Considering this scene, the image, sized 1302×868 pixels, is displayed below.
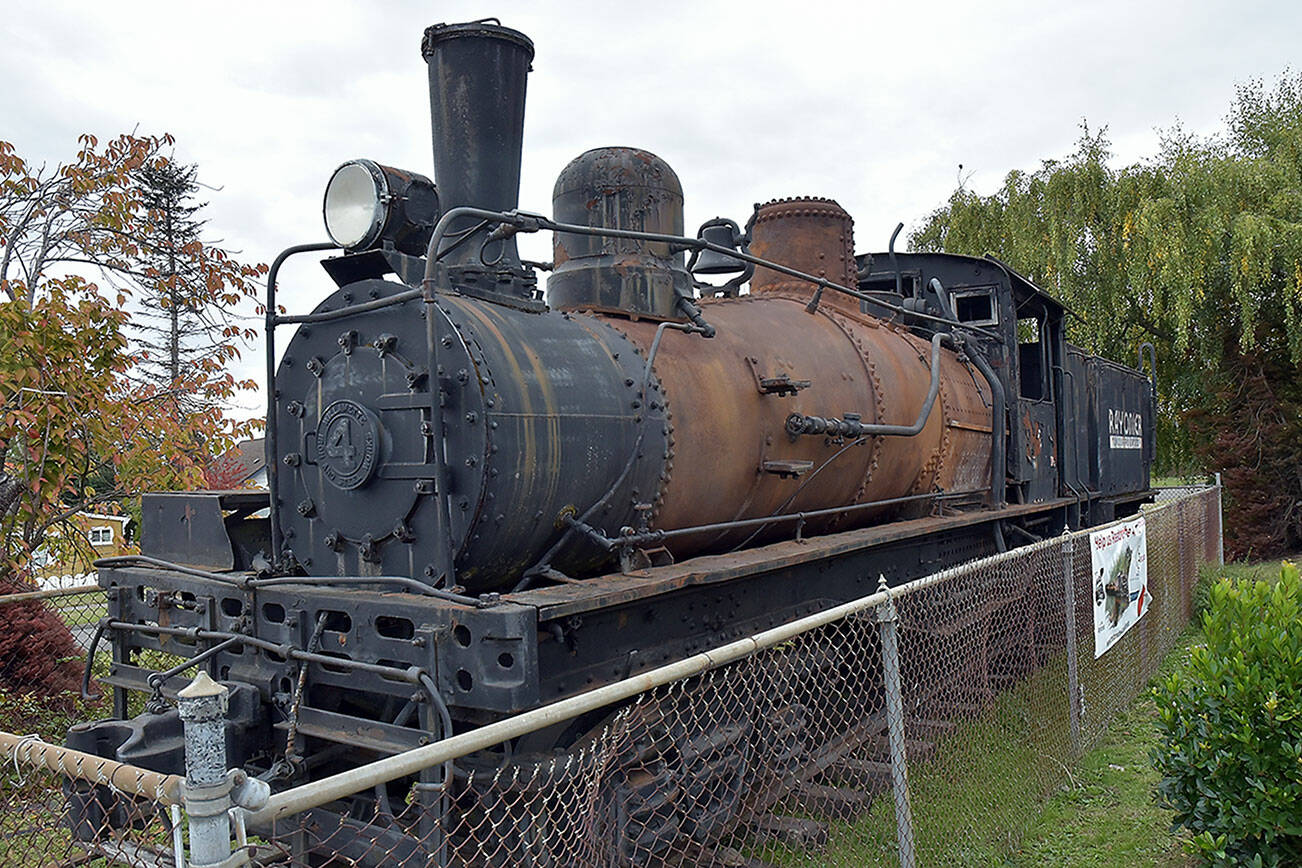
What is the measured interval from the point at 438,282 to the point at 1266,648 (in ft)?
12.4

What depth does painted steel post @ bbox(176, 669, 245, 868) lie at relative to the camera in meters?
1.53

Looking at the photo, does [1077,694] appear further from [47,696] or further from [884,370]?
[47,696]

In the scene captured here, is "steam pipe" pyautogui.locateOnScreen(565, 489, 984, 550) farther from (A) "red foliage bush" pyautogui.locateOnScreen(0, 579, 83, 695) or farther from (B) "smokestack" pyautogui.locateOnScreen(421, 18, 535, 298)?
(A) "red foliage bush" pyautogui.locateOnScreen(0, 579, 83, 695)

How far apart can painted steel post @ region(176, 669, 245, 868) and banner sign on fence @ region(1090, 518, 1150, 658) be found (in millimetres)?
5175

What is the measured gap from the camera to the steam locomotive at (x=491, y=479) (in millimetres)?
3613

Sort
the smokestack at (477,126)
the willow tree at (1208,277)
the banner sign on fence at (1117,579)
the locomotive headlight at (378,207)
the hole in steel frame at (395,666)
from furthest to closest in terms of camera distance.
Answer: the willow tree at (1208,277), the banner sign on fence at (1117,579), the smokestack at (477,126), the locomotive headlight at (378,207), the hole in steel frame at (395,666)

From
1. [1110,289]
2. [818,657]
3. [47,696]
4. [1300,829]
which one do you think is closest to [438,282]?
[818,657]

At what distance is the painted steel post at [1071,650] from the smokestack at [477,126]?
3.33 meters

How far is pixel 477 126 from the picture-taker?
4465 millimetres

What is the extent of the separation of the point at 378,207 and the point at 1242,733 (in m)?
4.15

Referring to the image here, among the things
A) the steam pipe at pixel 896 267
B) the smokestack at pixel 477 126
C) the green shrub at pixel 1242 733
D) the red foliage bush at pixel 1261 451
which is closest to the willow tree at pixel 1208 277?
the red foliage bush at pixel 1261 451

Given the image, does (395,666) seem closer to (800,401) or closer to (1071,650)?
(800,401)

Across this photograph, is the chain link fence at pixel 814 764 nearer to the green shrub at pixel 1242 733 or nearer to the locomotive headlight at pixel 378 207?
the green shrub at pixel 1242 733

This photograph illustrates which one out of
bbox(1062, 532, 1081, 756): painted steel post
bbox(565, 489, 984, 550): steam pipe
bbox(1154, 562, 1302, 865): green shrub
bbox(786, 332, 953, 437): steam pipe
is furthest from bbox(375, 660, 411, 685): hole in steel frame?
bbox(1062, 532, 1081, 756): painted steel post
